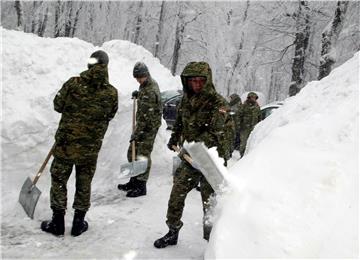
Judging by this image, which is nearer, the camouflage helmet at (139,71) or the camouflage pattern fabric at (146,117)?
the camouflage helmet at (139,71)

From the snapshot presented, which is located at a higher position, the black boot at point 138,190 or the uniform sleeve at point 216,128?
the uniform sleeve at point 216,128

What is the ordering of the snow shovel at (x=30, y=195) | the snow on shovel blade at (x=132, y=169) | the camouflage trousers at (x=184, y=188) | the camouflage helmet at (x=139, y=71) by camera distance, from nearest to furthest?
the camouflage trousers at (x=184, y=188)
the snow shovel at (x=30, y=195)
the snow on shovel blade at (x=132, y=169)
the camouflage helmet at (x=139, y=71)

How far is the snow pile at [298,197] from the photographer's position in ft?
7.66

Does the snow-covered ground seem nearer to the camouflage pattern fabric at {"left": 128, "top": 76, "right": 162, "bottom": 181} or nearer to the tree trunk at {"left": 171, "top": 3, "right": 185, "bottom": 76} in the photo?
the camouflage pattern fabric at {"left": 128, "top": 76, "right": 162, "bottom": 181}

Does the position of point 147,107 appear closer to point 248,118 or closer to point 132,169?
point 132,169

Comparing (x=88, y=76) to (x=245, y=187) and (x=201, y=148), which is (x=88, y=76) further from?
(x=245, y=187)

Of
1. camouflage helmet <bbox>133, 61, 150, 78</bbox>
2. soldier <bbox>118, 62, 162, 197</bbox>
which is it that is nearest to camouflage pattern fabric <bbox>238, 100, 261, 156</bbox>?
soldier <bbox>118, 62, 162, 197</bbox>

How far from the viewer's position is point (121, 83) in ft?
27.1

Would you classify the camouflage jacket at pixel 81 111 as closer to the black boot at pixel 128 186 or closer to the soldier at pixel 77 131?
the soldier at pixel 77 131

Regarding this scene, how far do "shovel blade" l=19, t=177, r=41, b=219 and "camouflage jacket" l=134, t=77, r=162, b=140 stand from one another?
1.75m

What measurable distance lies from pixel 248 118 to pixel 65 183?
20.7 feet

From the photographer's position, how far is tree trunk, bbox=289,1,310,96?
14398mm

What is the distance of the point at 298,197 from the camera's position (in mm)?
2514

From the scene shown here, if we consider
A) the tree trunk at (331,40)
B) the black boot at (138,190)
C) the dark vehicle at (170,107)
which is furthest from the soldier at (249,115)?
the black boot at (138,190)
